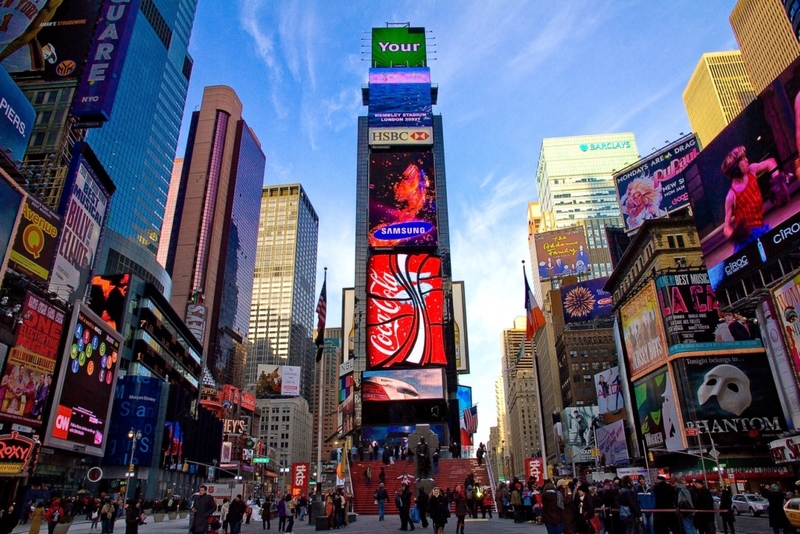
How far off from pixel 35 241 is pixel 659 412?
56.9 meters

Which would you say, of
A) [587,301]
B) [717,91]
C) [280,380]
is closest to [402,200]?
[587,301]

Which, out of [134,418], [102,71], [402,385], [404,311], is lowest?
[134,418]

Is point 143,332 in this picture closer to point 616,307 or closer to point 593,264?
point 616,307

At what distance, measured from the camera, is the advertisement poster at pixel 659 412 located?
52.2 meters

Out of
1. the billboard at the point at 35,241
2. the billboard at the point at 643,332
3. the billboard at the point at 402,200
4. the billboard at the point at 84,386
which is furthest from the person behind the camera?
the billboard at the point at 402,200

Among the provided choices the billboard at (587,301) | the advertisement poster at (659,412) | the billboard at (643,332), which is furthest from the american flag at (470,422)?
the billboard at (587,301)

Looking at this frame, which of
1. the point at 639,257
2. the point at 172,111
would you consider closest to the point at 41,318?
the point at 639,257

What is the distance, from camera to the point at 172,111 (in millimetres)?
117125

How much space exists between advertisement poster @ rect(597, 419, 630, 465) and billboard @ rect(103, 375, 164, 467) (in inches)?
2243

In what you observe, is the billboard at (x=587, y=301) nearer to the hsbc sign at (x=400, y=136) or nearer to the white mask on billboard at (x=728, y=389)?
the hsbc sign at (x=400, y=136)

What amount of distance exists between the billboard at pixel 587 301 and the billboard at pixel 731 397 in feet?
172

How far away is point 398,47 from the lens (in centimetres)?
8981

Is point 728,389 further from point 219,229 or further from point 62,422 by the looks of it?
point 219,229

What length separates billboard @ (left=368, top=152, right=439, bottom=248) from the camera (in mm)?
68938
